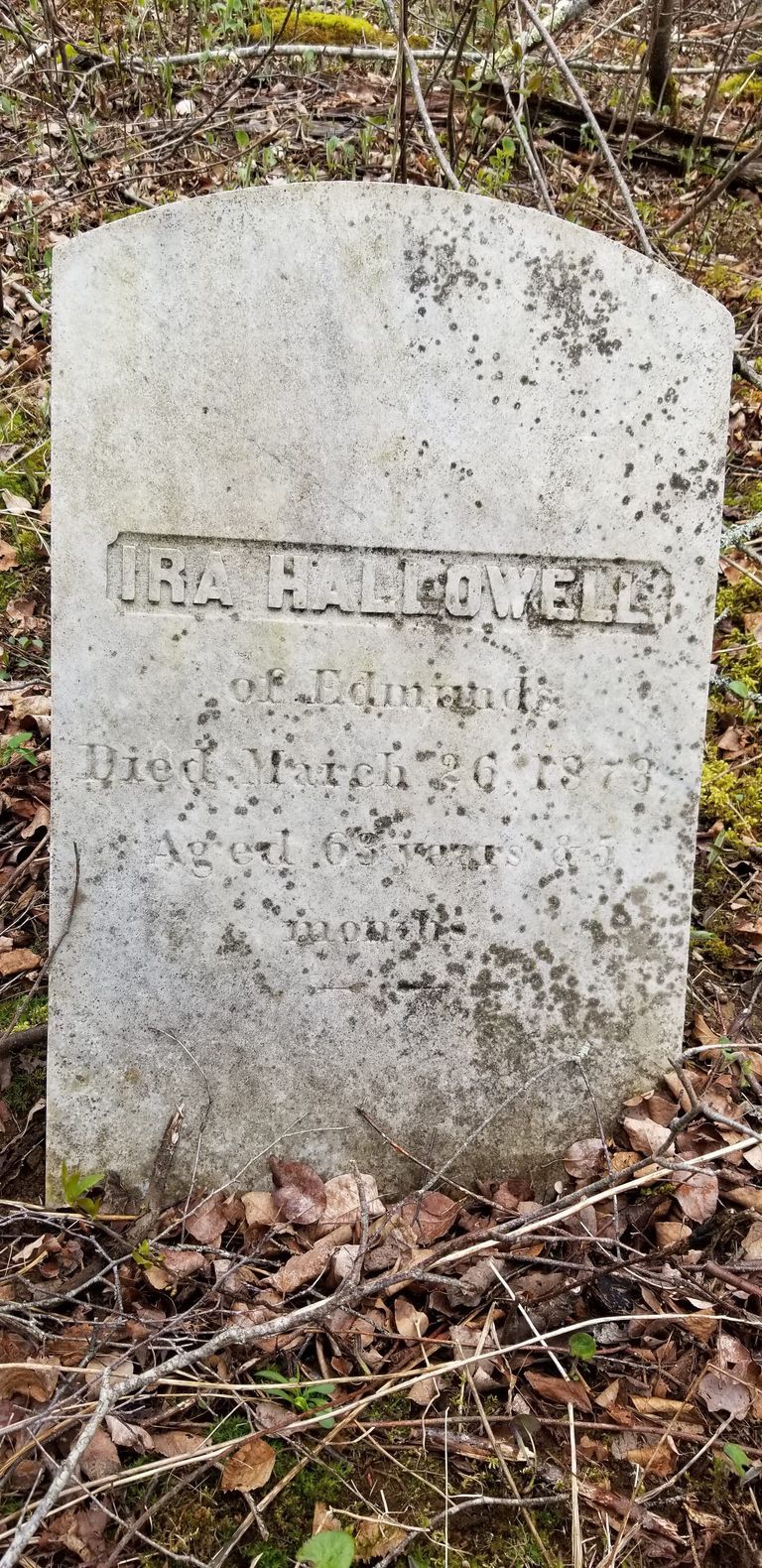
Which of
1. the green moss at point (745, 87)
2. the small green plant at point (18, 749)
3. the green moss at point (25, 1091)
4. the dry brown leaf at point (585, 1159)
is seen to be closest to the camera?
the dry brown leaf at point (585, 1159)

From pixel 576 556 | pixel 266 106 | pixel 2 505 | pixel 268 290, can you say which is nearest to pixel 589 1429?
pixel 576 556

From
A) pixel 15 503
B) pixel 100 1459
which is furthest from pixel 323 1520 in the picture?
pixel 15 503

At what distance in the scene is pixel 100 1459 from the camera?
161 centimetres

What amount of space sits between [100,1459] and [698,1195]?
52.3 inches

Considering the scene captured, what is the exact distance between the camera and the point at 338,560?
6.68 feet

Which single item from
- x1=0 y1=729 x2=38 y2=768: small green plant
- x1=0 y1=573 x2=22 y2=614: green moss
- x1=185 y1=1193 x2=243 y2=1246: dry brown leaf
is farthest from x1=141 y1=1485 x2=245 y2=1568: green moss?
x1=0 y1=573 x2=22 y2=614: green moss

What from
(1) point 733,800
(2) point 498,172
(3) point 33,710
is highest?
(2) point 498,172

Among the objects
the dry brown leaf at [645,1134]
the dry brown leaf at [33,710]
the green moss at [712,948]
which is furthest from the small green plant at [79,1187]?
the green moss at [712,948]

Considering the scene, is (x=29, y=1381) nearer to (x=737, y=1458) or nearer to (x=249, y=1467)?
(x=249, y=1467)

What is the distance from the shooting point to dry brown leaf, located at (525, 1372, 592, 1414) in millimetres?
1749

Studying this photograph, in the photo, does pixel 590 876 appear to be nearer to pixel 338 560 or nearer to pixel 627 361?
pixel 338 560

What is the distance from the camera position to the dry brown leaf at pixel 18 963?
264 cm

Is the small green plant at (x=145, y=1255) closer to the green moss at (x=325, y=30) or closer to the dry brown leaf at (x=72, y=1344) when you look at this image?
the dry brown leaf at (x=72, y=1344)

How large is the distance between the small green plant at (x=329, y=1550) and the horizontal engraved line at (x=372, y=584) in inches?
66.3
